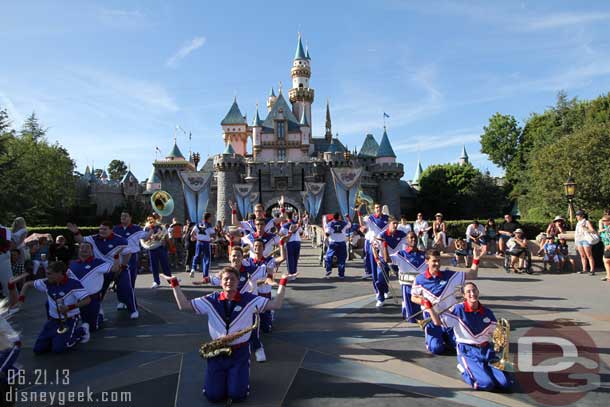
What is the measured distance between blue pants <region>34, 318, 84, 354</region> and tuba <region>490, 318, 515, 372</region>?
5.07m

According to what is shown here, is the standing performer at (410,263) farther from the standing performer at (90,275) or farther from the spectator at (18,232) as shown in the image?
the spectator at (18,232)

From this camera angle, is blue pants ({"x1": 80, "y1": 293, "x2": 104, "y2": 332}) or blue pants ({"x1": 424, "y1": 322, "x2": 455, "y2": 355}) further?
blue pants ({"x1": 80, "y1": 293, "x2": 104, "y2": 332})

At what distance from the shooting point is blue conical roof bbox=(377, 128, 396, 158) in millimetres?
52438

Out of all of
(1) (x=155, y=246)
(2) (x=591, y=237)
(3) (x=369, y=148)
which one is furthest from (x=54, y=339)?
(3) (x=369, y=148)

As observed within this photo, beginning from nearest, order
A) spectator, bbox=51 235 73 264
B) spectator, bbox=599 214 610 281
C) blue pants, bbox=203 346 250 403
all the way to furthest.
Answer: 1. blue pants, bbox=203 346 250 403
2. spectator, bbox=599 214 610 281
3. spectator, bbox=51 235 73 264

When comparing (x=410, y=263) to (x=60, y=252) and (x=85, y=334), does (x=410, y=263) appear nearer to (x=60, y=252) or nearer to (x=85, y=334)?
(x=85, y=334)

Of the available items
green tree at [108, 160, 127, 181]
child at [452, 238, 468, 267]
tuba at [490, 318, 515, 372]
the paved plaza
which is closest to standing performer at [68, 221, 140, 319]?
the paved plaza

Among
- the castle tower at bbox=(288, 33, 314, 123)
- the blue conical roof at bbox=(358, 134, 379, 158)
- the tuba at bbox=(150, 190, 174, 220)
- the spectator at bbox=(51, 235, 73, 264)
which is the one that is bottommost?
the spectator at bbox=(51, 235, 73, 264)

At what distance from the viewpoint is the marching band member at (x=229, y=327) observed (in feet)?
12.3

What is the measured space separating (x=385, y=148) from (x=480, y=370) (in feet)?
165

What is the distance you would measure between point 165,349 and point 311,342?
1897mm

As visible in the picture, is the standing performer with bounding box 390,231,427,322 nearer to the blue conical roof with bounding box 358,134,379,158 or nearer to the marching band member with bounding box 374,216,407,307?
the marching band member with bounding box 374,216,407,307

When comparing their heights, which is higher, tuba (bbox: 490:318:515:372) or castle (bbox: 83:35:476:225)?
castle (bbox: 83:35:476:225)

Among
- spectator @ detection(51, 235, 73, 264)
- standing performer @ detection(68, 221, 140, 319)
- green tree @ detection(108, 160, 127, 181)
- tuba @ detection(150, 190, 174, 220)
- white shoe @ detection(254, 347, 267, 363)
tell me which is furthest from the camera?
green tree @ detection(108, 160, 127, 181)
